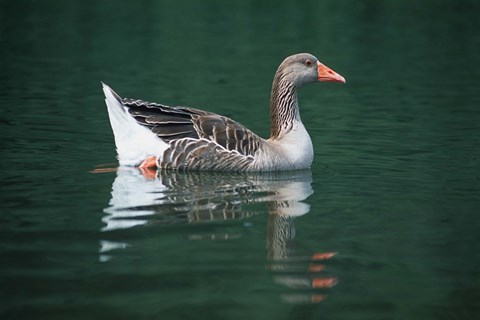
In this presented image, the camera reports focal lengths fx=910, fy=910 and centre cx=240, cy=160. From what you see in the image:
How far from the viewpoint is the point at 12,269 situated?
780cm

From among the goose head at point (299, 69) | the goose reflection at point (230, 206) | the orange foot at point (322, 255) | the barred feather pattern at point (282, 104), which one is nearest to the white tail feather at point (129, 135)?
the goose reflection at point (230, 206)

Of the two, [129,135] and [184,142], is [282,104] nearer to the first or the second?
[184,142]

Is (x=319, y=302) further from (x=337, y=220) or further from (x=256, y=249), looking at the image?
Result: (x=337, y=220)

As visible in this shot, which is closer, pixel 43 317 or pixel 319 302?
pixel 43 317

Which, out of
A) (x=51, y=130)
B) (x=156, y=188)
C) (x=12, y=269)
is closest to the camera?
(x=12, y=269)

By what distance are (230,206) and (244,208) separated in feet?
0.60

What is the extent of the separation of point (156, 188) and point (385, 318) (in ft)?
16.7

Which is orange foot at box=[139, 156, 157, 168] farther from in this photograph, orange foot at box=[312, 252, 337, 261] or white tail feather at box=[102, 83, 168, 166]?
orange foot at box=[312, 252, 337, 261]

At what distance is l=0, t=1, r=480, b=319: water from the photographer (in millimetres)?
7309

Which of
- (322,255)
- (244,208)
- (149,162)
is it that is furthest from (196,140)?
(322,255)

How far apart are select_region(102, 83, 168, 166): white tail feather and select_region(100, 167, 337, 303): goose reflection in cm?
27

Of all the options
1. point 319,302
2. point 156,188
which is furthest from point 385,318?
point 156,188

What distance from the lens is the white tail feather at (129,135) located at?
502 inches

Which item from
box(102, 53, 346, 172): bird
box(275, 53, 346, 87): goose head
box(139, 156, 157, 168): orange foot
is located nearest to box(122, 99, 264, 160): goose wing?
box(102, 53, 346, 172): bird
